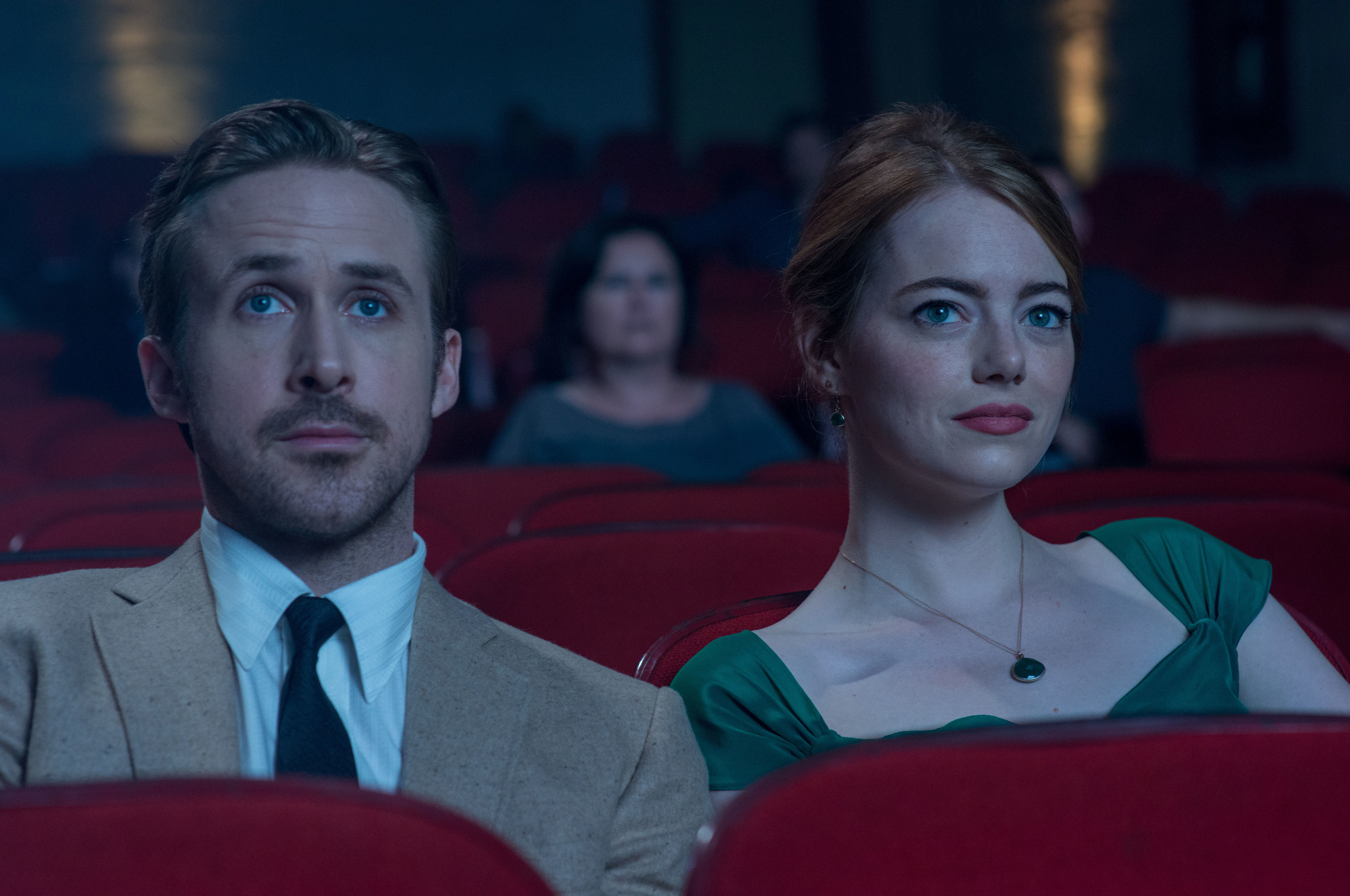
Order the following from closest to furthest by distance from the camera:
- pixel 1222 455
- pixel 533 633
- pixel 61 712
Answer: pixel 61 712 → pixel 533 633 → pixel 1222 455

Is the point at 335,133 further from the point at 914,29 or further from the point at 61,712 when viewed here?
the point at 914,29

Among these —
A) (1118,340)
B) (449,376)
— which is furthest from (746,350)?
(449,376)

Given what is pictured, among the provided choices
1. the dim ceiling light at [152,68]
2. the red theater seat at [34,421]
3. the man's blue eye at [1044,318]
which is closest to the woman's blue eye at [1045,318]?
the man's blue eye at [1044,318]

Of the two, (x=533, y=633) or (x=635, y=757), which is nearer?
(x=635, y=757)

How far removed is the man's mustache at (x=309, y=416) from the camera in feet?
2.64

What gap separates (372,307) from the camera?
86 cm

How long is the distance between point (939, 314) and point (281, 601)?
57cm

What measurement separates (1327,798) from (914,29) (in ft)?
28.8

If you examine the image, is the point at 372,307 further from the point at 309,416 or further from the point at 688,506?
the point at 688,506

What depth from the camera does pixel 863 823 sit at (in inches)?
21.5

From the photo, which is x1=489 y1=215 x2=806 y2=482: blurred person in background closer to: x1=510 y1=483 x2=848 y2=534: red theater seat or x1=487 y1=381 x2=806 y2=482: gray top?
x1=487 y1=381 x2=806 y2=482: gray top

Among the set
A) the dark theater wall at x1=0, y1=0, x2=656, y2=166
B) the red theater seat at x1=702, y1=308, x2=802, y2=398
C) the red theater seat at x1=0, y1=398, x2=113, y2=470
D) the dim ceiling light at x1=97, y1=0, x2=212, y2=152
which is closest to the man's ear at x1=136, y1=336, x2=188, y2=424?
the red theater seat at x1=0, y1=398, x2=113, y2=470

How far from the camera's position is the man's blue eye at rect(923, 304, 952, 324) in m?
1.02

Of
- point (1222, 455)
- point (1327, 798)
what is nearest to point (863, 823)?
point (1327, 798)
